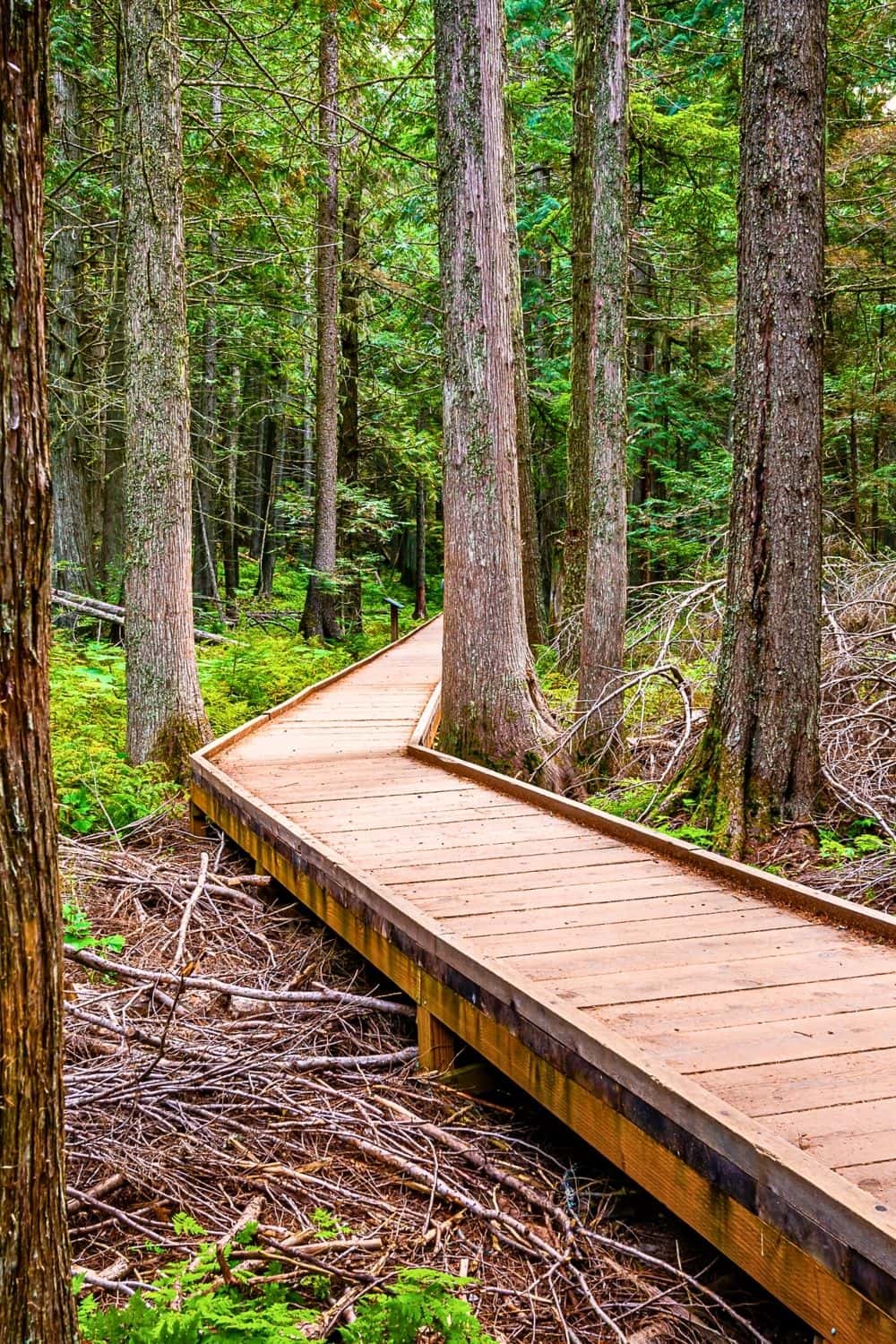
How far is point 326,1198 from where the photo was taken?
302cm

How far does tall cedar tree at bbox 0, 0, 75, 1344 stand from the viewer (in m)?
1.67

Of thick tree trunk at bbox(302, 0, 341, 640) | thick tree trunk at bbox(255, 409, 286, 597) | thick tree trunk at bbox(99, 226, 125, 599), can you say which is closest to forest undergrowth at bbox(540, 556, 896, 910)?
thick tree trunk at bbox(302, 0, 341, 640)

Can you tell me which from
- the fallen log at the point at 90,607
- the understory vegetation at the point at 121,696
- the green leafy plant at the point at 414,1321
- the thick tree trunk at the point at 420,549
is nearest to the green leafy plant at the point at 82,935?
the understory vegetation at the point at 121,696

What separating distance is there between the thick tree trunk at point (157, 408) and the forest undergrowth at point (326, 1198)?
3573mm

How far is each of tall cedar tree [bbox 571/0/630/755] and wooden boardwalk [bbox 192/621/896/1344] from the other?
279 cm

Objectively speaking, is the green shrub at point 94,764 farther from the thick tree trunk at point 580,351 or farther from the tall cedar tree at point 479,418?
the thick tree trunk at point 580,351

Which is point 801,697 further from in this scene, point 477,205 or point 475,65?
point 475,65

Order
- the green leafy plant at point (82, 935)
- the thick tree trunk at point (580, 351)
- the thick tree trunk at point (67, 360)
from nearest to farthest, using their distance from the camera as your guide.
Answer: the green leafy plant at point (82, 935) → the thick tree trunk at point (580, 351) → the thick tree trunk at point (67, 360)

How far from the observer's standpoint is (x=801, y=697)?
5.50 meters

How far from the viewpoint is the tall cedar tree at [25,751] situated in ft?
5.46

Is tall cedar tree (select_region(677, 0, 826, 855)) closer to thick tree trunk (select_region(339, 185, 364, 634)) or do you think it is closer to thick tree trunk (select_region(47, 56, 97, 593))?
thick tree trunk (select_region(47, 56, 97, 593))

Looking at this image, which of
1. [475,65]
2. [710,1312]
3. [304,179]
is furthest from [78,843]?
[304,179]

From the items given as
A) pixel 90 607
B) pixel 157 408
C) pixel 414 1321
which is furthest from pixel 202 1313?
pixel 90 607

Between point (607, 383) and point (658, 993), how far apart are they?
654 cm
